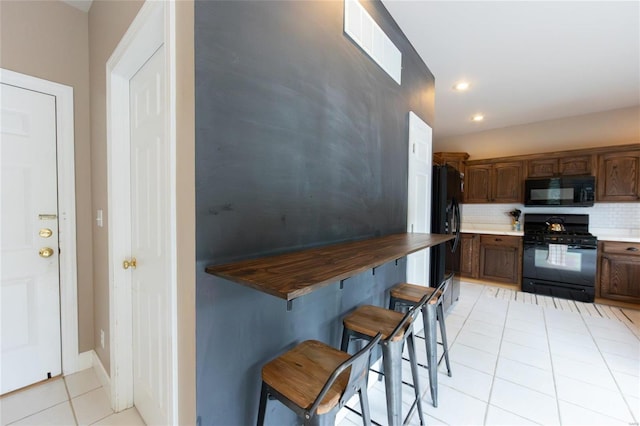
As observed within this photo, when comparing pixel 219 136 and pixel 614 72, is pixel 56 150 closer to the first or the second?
pixel 219 136

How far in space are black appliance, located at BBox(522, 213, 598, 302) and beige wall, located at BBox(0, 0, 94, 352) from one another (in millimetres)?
5455

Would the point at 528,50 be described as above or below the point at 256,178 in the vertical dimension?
above

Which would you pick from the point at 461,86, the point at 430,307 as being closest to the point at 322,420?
the point at 430,307

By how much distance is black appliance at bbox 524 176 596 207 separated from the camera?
3789 millimetres

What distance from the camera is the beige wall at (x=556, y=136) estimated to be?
383 cm

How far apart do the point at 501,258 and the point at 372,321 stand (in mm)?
3959

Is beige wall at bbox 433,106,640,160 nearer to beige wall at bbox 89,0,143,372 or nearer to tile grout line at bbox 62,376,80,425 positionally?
beige wall at bbox 89,0,143,372

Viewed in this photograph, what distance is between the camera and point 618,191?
3.65 meters

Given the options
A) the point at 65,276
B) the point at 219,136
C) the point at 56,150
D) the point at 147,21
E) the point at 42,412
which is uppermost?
the point at 147,21

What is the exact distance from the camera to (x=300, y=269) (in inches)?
35.9

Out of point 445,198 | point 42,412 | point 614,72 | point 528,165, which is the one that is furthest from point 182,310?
point 528,165

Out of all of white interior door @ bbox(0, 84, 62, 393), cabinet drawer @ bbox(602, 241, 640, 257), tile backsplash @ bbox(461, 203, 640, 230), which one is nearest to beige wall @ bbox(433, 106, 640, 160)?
tile backsplash @ bbox(461, 203, 640, 230)

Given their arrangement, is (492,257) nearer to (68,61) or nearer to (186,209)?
(186,209)

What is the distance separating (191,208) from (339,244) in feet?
2.74
